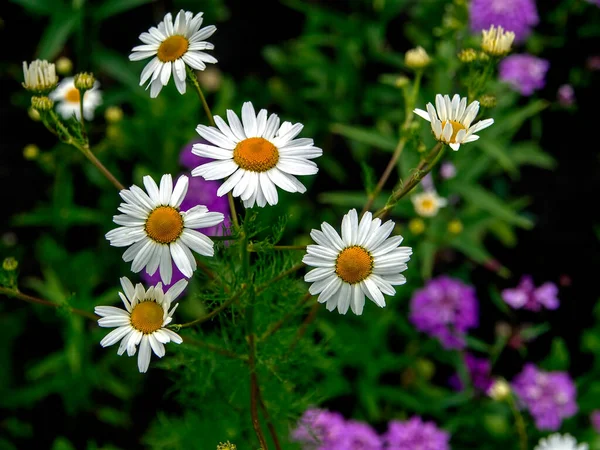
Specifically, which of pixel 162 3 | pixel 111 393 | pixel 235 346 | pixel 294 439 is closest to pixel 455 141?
pixel 235 346

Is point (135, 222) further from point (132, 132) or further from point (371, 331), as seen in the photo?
point (132, 132)

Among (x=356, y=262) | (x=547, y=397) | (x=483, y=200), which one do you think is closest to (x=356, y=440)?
(x=547, y=397)

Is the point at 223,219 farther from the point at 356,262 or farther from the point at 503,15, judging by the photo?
the point at 503,15

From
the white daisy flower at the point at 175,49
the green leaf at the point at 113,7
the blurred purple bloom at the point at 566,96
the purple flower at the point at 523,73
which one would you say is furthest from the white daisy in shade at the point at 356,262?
the blurred purple bloom at the point at 566,96

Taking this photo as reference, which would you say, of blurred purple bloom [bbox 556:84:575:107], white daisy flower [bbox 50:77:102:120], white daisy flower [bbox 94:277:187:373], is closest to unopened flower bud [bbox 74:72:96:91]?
white daisy flower [bbox 94:277:187:373]

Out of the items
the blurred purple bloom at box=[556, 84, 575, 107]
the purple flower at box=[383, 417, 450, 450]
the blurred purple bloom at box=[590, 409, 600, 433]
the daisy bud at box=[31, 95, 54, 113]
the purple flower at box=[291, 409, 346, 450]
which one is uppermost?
the blurred purple bloom at box=[556, 84, 575, 107]

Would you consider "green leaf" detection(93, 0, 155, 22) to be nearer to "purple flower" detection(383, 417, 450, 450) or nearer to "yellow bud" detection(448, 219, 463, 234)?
"yellow bud" detection(448, 219, 463, 234)
